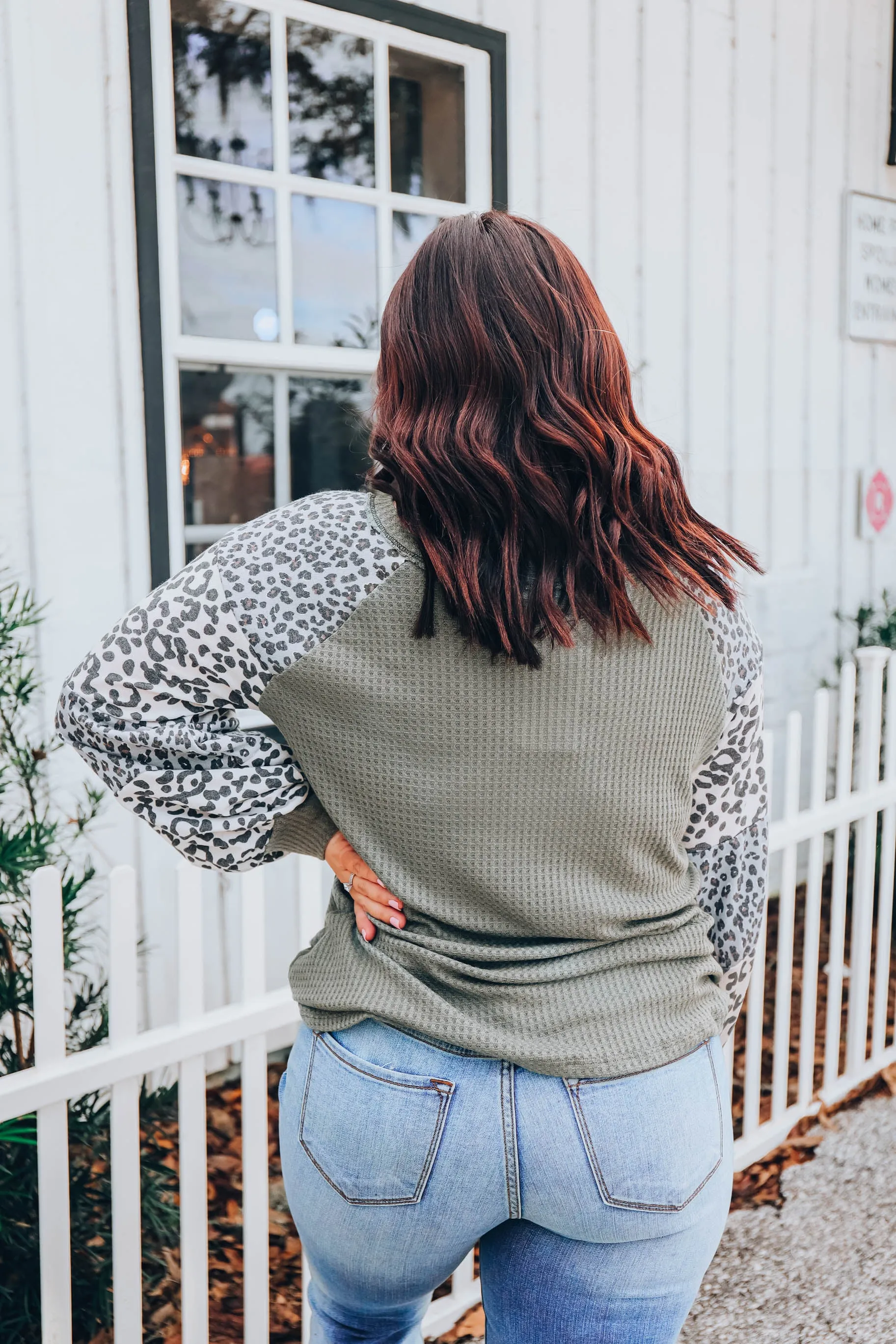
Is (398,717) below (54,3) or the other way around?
below

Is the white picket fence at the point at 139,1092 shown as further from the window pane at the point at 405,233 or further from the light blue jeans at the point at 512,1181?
the window pane at the point at 405,233

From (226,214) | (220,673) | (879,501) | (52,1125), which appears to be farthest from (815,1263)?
(879,501)

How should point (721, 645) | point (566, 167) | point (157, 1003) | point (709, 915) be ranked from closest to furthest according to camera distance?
point (721, 645) → point (709, 915) → point (157, 1003) → point (566, 167)

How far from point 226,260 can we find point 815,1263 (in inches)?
118

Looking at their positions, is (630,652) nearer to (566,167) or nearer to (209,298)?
(209,298)

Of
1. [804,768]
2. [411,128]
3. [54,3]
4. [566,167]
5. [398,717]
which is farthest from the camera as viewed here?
[804,768]

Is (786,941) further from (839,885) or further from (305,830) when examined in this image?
(305,830)

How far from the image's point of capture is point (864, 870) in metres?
3.49

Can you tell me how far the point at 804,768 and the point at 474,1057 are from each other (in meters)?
4.61

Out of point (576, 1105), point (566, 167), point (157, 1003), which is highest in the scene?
point (566, 167)

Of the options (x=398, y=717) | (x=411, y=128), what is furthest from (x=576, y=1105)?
(x=411, y=128)

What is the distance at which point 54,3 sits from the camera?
2.82m

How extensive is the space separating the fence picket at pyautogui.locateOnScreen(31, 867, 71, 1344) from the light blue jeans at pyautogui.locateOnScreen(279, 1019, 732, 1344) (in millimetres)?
685

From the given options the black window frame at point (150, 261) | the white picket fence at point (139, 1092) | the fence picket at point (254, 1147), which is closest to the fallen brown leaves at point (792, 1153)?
the white picket fence at point (139, 1092)
